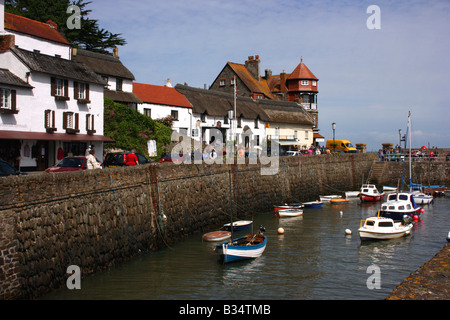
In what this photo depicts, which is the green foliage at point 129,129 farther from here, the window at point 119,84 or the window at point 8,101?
the window at point 8,101

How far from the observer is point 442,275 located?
15.7 metres

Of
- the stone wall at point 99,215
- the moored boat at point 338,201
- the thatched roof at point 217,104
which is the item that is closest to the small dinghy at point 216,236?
the stone wall at point 99,215

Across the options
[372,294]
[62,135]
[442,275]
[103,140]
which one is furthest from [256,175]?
[442,275]

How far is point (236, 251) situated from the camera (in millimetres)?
22391

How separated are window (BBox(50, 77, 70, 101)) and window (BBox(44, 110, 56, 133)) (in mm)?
1314

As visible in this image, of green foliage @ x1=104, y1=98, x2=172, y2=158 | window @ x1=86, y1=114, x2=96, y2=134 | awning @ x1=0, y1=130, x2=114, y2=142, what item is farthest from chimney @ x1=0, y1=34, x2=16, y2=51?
green foliage @ x1=104, y1=98, x2=172, y2=158

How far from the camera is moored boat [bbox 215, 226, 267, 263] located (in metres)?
22.2

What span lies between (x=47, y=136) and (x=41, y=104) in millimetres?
2420

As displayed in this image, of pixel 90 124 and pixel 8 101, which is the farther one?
pixel 90 124

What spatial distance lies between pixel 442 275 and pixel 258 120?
164 feet

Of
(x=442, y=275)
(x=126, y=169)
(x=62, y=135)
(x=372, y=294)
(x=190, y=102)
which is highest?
(x=190, y=102)

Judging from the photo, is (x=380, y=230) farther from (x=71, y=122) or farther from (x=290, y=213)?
(x=71, y=122)

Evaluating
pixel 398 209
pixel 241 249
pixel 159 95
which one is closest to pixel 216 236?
pixel 241 249
